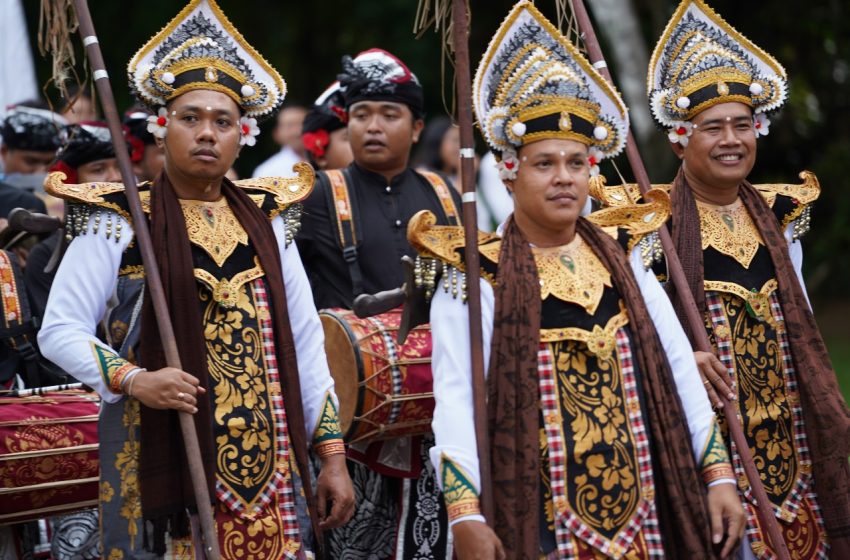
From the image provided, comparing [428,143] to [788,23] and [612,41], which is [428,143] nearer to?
[612,41]

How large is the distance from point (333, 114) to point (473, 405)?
3736 mm

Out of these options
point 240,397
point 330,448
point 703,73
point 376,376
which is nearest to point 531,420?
point 330,448

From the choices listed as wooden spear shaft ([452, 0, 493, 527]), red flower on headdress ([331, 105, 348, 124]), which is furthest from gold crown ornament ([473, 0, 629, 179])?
red flower on headdress ([331, 105, 348, 124])

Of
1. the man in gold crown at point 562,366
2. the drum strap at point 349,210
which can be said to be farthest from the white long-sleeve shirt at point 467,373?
the drum strap at point 349,210

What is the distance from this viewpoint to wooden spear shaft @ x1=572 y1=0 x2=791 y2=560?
5.61 m

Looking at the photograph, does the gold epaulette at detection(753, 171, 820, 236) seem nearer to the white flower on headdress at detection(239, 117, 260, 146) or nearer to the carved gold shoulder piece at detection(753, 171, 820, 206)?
the carved gold shoulder piece at detection(753, 171, 820, 206)

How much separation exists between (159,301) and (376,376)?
1453 millimetres

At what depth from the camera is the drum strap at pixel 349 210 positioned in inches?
273

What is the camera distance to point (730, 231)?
20.2ft

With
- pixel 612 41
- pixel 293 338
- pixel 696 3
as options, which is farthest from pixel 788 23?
pixel 293 338

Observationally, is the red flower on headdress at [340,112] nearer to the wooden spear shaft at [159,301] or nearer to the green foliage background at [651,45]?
the wooden spear shaft at [159,301]

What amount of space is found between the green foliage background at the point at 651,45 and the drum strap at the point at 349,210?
332 inches

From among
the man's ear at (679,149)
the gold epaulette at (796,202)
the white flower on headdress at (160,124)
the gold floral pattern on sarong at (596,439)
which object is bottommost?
the gold floral pattern on sarong at (596,439)

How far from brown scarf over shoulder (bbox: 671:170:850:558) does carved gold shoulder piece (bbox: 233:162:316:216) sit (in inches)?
59.7
